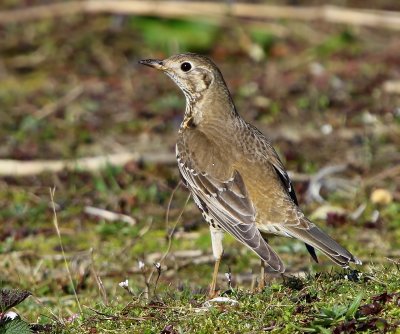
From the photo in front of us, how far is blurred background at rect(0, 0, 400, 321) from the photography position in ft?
29.1

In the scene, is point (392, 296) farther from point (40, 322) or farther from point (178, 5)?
point (178, 5)

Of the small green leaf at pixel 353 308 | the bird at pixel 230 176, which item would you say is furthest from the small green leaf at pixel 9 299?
the small green leaf at pixel 353 308

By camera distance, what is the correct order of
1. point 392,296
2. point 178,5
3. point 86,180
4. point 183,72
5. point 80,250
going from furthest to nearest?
point 178,5 → point 86,180 → point 80,250 → point 183,72 → point 392,296

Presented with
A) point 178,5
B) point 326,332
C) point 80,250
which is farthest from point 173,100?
point 326,332

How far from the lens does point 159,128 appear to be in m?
12.2

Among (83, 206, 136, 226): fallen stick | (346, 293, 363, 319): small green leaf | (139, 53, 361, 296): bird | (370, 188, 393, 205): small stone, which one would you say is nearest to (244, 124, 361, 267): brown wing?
(139, 53, 361, 296): bird

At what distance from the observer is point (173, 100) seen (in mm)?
12930

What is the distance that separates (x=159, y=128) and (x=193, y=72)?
422cm

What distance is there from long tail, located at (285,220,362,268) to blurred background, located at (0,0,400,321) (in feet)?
3.34

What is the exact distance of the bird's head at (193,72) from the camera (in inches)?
313

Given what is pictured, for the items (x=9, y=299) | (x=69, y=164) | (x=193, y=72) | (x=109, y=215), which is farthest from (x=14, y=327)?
(x=69, y=164)

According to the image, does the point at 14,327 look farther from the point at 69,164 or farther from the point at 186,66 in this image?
the point at 69,164

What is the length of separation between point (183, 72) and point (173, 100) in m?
4.89

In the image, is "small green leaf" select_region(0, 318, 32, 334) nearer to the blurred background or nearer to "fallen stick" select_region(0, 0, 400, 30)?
the blurred background
